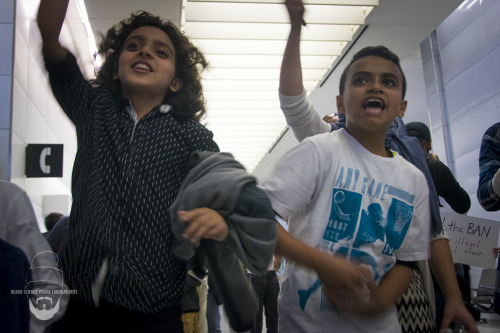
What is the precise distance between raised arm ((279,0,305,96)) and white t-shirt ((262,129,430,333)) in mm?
358

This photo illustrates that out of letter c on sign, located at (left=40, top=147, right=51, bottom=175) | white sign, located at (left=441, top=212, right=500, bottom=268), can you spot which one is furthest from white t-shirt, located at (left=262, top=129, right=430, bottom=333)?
letter c on sign, located at (left=40, top=147, right=51, bottom=175)

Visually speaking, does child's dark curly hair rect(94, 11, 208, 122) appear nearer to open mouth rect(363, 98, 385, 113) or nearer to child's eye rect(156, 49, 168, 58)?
child's eye rect(156, 49, 168, 58)

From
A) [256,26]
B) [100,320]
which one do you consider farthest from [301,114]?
[256,26]

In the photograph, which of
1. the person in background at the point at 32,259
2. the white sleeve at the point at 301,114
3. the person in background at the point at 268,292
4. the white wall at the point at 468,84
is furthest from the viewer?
the white wall at the point at 468,84

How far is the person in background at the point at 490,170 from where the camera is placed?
1.97 m

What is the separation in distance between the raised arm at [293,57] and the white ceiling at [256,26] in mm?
3169

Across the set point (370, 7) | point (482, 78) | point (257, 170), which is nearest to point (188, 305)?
point (370, 7)

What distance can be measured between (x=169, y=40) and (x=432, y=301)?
1264 millimetres

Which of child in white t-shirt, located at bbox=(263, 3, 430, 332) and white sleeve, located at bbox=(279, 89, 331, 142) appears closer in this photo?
child in white t-shirt, located at bbox=(263, 3, 430, 332)

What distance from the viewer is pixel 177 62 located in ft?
5.46

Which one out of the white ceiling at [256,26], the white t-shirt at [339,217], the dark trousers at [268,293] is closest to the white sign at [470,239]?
the white t-shirt at [339,217]

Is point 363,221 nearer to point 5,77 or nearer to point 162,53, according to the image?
point 162,53

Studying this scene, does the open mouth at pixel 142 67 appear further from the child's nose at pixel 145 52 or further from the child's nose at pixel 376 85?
the child's nose at pixel 376 85

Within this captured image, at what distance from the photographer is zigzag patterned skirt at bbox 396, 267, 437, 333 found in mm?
1412
